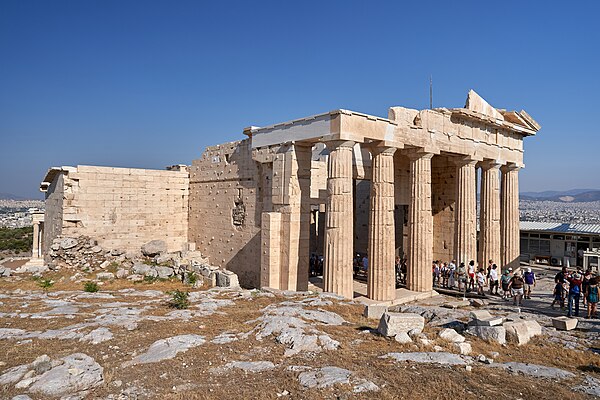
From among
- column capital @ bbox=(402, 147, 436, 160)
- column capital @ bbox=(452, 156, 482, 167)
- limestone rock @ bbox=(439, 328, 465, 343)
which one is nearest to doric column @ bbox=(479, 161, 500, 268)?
column capital @ bbox=(452, 156, 482, 167)

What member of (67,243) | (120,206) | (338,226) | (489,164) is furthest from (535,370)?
(120,206)

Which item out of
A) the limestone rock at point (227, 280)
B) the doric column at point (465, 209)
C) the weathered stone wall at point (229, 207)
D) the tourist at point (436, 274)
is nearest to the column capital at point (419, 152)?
the doric column at point (465, 209)

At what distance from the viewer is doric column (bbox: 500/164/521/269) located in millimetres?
23250

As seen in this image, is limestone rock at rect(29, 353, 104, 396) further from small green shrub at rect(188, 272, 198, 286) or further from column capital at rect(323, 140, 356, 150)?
column capital at rect(323, 140, 356, 150)

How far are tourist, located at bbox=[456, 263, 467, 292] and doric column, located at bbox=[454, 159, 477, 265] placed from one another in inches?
40.0

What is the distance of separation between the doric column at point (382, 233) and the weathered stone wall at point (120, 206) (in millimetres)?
12344

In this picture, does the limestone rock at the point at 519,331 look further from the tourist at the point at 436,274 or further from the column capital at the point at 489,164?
the column capital at the point at 489,164

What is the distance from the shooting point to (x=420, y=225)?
737 inches

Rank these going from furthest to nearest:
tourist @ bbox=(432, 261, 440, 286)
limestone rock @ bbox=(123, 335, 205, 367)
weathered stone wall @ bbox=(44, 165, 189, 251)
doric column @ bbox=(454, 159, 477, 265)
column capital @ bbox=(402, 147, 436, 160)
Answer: tourist @ bbox=(432, 261, 440, 286), doric column @ bbox=(454, 159, 477, 265), weathered stone wall @ bbox=(44, 165, 189, 251), column capital @ bbox=(402, 147, 436, 160), limestone rock @ bbox=(123, 335, 205, 367)

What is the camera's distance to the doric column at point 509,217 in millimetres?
23250

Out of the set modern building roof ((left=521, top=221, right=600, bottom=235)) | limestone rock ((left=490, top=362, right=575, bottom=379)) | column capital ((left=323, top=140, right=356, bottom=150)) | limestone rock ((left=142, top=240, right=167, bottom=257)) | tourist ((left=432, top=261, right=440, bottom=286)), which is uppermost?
column capital ((left=323, top=140, right=356, bottom=150))

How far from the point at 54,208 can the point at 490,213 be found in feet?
76.3

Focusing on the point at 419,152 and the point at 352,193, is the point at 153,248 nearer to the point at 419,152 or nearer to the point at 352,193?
the point at 352,193

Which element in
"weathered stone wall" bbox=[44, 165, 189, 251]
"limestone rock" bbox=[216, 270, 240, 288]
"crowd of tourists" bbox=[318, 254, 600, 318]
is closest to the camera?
"crowd of tourists" bbox=[318, 254, 600, 318]
